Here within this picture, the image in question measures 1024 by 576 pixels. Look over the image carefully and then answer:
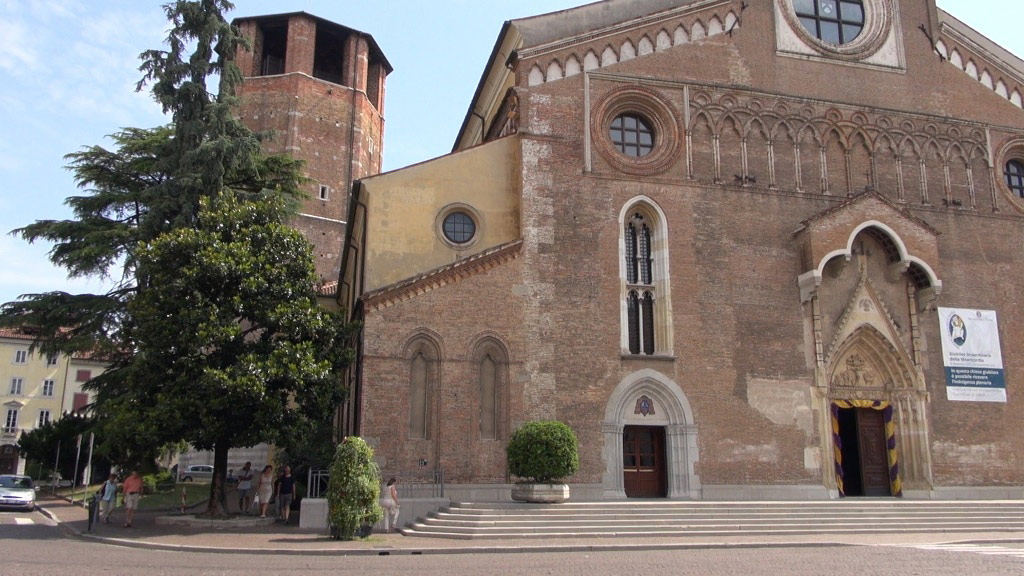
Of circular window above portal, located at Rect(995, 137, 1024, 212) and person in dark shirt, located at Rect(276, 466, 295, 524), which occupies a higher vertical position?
circular window above portal, located at Rect(995, 137, 1024, 212)

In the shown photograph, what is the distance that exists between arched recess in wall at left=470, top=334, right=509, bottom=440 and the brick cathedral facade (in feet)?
0.18

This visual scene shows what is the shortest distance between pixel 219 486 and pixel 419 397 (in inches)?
202

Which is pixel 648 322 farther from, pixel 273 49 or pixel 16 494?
pixel 273 49

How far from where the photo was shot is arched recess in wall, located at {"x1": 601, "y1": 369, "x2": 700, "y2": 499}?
2103 cm

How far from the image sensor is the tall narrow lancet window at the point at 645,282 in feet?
72.9

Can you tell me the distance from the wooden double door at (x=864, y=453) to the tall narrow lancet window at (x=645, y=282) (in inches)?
243

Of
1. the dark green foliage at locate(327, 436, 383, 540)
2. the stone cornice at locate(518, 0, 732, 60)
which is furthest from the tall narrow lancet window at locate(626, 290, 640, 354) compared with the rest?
the dark green foliage at locate(327, 436, 383, 540)

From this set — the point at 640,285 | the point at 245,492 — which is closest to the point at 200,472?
the point at 245,492

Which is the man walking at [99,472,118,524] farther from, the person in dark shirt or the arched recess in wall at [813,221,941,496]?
the arched recess in wall at [813,221,941,496]

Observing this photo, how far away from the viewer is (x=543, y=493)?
1817 cm

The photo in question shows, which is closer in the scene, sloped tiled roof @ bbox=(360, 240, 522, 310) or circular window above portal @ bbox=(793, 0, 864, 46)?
sloped tiled roof @ bbox=(360, 240, 522, 310)

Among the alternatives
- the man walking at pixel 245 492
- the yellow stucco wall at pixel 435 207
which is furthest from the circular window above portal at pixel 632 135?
the man walking at pixel 245 492

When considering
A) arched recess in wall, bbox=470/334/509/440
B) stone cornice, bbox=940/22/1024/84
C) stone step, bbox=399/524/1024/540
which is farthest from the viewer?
stone cornice, bbox=940/22/1024/84

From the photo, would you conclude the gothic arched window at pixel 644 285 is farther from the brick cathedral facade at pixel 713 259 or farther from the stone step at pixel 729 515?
the stone step at pixel 729 515
